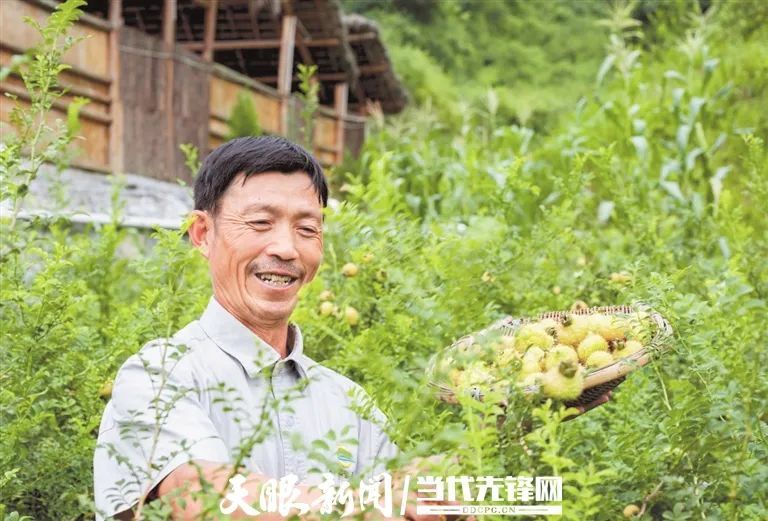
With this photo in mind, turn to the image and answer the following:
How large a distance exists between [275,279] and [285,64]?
11.6 meters

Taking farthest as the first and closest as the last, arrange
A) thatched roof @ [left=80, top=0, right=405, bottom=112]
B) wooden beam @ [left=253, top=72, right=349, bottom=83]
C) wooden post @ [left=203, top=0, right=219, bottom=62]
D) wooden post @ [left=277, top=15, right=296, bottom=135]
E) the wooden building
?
1. wooden beam @ [left=253, top=72, right=349, bottom=83]
2. wooden post @ [left=277, top=15, right=296, bottom=135]
3. thatched roof @ [left=80, top=0, right=405, bottom=112]
4. wooden post @ [left=203, top=0, right=219, bottom=62]
5. the wooden building

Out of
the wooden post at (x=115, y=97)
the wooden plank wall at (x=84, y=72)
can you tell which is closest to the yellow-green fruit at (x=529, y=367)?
the wooden plank wall at (x=84, y=72)

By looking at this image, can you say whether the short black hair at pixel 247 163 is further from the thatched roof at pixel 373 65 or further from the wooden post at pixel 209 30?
the thatched roof at pixel 373 65

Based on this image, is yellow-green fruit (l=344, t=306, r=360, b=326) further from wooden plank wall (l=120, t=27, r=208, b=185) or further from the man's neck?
wooden plank wall (l=120, t=27, r=208, b=185)

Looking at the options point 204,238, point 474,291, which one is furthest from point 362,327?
point 204,238

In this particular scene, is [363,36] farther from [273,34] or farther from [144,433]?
[144,433]

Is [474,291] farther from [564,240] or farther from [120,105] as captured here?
[120,105]

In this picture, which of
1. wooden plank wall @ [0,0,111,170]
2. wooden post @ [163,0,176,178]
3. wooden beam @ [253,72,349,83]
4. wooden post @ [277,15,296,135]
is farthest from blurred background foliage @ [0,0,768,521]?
wooden beam @ [253,72,349,83]

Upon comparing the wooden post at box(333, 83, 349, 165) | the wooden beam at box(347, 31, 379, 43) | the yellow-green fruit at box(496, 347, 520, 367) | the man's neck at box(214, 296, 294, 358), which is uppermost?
the wooden beam at box(347, 31, 379, 43)

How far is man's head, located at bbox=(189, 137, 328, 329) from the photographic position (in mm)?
2369

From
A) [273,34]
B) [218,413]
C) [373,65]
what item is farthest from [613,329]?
[373,65]

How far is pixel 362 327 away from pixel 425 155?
11.9ft

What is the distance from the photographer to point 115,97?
34.3 ft

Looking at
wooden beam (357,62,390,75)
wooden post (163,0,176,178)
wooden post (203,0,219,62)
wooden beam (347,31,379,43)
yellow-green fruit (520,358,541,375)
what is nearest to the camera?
yellow-green fruit (520,358,541,375)
